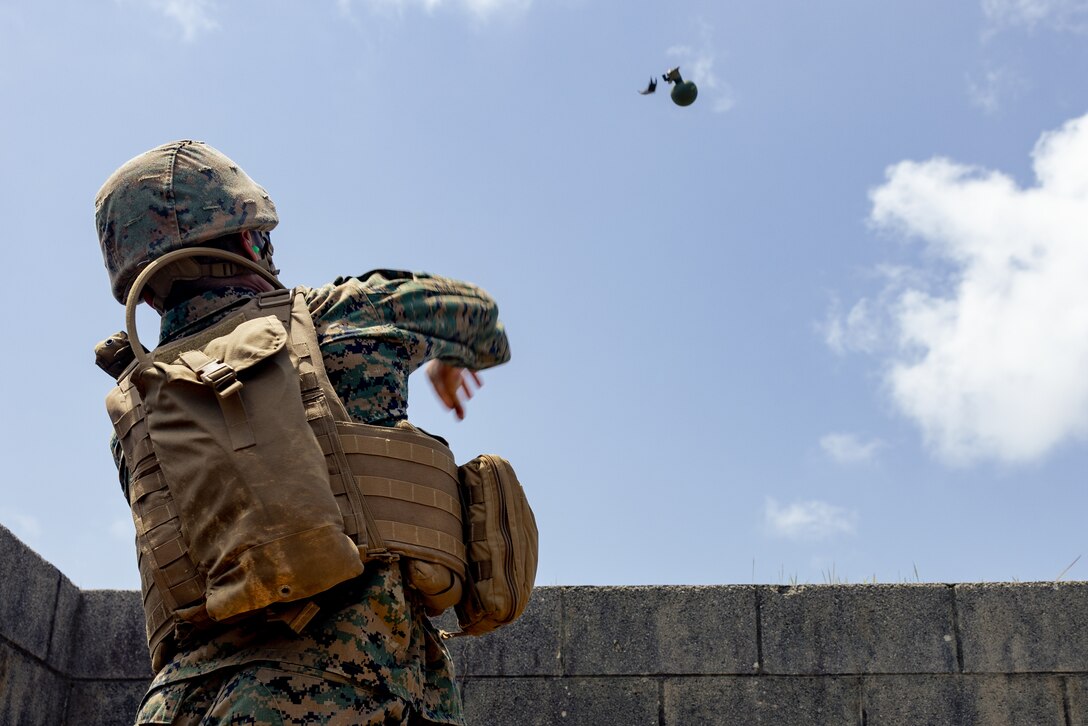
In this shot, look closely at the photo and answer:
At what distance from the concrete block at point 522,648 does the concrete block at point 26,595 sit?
4.96 ft

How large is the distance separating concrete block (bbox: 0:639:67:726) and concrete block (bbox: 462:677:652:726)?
1.57 meters

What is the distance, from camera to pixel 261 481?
2.59 m

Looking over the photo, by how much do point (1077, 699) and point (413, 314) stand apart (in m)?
3.47

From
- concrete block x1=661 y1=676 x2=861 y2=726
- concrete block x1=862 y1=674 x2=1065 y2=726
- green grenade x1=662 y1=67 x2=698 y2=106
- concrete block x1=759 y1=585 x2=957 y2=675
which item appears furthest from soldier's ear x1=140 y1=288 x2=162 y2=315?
concrete block x1=862 y1=674 x2=1065 y2=726

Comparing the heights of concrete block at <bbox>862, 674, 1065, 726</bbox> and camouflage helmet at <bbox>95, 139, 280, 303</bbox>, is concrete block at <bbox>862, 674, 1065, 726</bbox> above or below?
below

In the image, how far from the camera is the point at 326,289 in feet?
9.88

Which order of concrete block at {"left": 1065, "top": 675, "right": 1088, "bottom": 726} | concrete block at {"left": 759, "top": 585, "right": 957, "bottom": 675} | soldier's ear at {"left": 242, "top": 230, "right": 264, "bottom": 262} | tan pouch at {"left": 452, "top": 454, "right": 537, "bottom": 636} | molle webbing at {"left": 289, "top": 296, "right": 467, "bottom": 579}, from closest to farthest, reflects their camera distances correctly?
molle webbing at {"left": 289, "top": 296, "right": 467, "bottom": 579}, tan pouch at {"left": 452, "top": 454, "right": 537, "bottom": 636}, soldier's ear at {"left": 242, "top": 230, "right": 264, "bottom": 262}, concrete block at {"left": 1065, "top": 675, "right": 1088, "bottom": 726}, concrete block at {"left": 759, "top": 585, "right": 957, "bottom": 675}

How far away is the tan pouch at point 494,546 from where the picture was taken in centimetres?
294

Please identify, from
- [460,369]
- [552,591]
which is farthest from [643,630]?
[460,369]

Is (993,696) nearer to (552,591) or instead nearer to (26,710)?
(552,591)

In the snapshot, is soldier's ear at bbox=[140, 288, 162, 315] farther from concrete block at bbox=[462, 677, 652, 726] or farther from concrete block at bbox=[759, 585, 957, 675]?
concrete block at bbox=[759, 585, 957, 675]

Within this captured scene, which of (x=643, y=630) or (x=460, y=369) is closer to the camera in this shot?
(x=460, y=369)

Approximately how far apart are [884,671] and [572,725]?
1.19 meters

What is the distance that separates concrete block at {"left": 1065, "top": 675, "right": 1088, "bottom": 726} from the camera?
5238 millimetres
